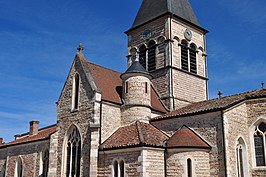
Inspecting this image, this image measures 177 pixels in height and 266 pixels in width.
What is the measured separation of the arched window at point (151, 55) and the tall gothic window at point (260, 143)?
10831mm

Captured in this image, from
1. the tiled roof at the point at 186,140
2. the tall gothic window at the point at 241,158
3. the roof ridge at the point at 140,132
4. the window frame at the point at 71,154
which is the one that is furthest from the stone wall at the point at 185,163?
the window frame at the point at 71,154

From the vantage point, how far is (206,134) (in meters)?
19.1

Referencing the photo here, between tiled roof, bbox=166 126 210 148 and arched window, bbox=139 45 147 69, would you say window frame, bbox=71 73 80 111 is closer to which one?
tiled roof, bbox=166 126 210 148

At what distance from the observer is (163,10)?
2875 cm

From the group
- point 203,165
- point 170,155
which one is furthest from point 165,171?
point 203,165

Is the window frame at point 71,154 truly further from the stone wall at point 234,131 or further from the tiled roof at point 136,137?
the stone wall at point 234,131

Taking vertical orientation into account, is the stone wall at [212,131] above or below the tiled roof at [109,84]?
below

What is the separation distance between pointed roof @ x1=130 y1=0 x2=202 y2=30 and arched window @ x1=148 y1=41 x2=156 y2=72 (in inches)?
93.2

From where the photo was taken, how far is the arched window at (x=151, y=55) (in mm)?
28158

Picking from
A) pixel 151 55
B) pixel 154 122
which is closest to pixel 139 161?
pixel 154 122

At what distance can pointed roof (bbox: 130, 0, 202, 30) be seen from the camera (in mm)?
28812

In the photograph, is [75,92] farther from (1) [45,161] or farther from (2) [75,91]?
(1) [45,161]

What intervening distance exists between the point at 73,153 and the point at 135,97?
5.54m

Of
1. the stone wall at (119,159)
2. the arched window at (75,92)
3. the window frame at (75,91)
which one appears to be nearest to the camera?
the stone wall at (119,159)
